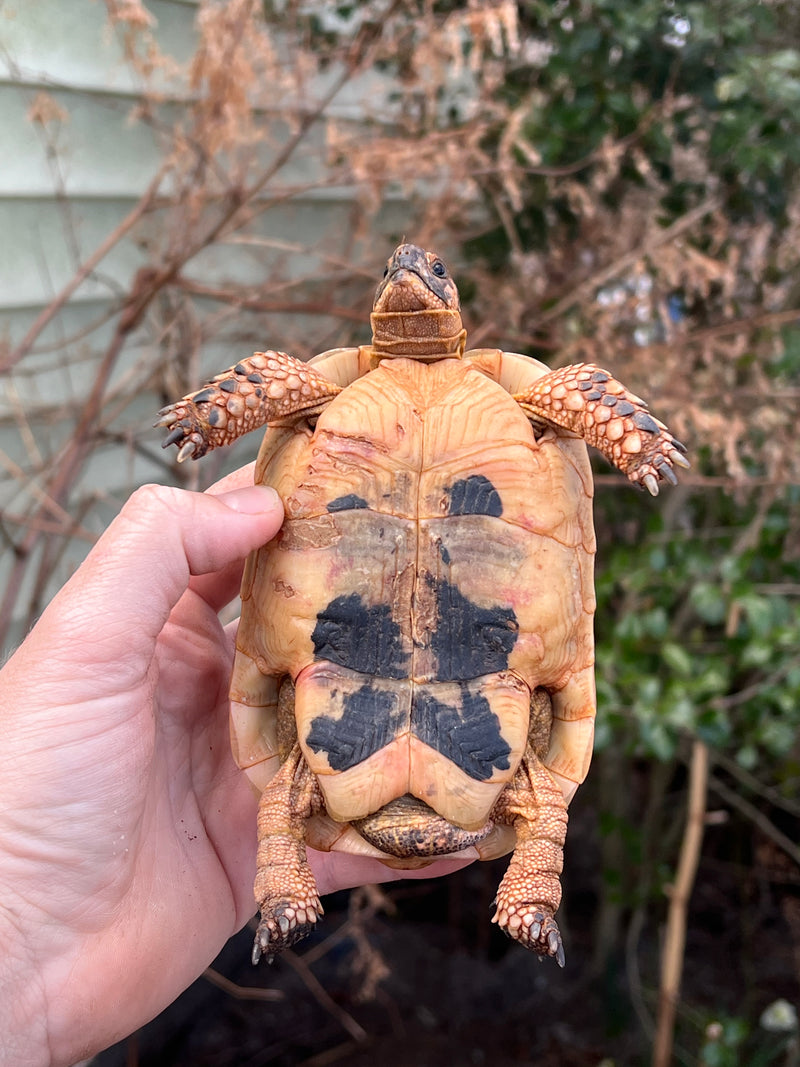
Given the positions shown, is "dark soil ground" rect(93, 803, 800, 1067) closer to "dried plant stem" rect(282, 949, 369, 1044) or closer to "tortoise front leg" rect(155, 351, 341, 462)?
"dried plant stem" rect(282, 949, 369, 1044)

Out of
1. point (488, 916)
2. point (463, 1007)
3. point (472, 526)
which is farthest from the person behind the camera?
point (488, 916)

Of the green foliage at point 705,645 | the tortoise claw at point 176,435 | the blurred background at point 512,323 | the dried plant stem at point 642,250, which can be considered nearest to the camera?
the tortoise claw at point 176,435

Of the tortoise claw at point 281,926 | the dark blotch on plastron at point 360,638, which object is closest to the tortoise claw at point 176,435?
the dark blotch on plastron at point 360,638

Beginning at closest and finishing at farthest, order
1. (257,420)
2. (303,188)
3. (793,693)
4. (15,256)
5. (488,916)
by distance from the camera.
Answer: (257,420), (793,693), (303,188), (15,256), (488,916)

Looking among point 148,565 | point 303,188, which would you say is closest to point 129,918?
point 148,565

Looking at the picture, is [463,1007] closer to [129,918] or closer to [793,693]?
[793,693]

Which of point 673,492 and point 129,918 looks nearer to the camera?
point 129,918

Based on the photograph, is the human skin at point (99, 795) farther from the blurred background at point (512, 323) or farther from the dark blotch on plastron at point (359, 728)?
the blurred background at point (512, 323)
